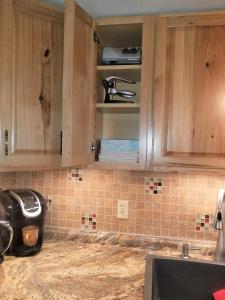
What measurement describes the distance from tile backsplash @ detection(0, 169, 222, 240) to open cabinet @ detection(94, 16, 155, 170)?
231 millimetres

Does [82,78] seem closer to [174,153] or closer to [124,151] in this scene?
[124,151]

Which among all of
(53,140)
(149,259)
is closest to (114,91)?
(53,140)

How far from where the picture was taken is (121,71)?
4.49ft

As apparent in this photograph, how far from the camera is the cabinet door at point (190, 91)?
119 centimetres

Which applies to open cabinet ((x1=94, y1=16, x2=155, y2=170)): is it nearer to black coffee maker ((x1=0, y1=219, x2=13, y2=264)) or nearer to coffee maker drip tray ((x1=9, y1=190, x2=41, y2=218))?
coffee maker drip tray ((x1=9, y1=190, x2=41, y2=218))

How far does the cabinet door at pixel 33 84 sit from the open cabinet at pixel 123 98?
0.19 metres

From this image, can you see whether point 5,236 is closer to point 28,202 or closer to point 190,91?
point 28,202

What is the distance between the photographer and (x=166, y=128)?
1239 mm

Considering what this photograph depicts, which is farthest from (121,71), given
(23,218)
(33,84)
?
(23,218)

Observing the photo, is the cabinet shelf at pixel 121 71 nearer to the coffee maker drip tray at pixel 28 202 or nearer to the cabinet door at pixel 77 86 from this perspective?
the cabinet door at pixel 77 86

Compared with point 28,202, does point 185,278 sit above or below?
below

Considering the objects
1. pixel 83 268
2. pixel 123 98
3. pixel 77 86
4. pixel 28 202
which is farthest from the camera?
pixel 123 98

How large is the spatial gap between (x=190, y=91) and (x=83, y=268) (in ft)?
2.82

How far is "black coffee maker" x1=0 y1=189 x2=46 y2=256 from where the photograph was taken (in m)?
1.30
